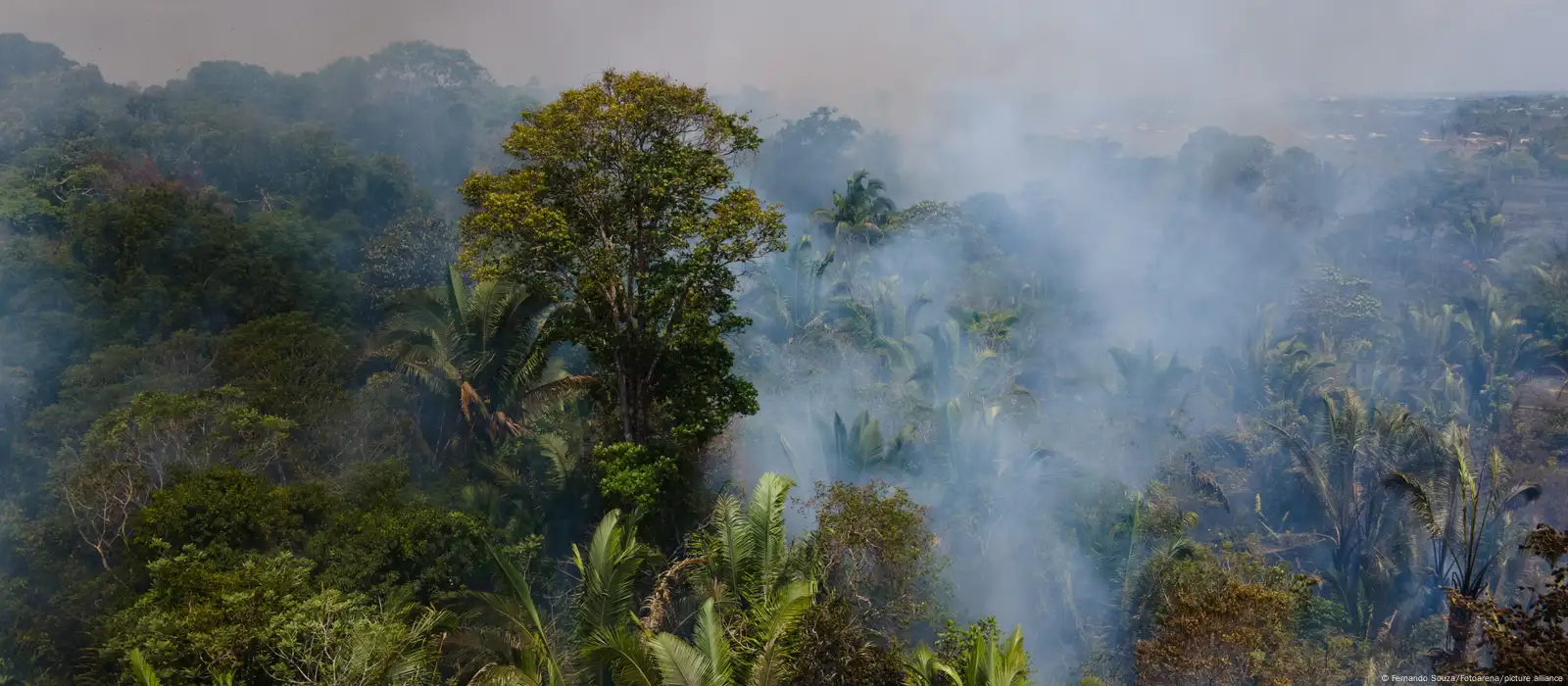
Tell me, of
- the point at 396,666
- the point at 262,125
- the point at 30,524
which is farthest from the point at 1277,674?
the point at 262,125

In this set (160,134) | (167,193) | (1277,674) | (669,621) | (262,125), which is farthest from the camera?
(262,125)

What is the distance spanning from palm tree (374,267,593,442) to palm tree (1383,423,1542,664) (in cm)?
1298

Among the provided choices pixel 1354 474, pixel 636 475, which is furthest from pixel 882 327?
pixel 636 475

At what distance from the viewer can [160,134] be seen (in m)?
41.6

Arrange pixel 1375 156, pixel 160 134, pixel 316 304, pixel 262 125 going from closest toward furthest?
pixel 316 304, pixel 160 134, pixel 262 125, pixel 1375 156

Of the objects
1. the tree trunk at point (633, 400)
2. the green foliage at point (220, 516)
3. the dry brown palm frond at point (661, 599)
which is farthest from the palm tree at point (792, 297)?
the green foliage at point (220, 516)

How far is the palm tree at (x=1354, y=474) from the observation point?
1859cm

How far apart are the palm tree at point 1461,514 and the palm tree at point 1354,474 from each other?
1.20 metres

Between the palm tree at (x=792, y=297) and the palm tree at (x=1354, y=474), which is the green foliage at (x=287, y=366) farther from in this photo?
the palm tree at (x=1354, y=474)

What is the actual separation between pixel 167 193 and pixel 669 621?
80.6ft

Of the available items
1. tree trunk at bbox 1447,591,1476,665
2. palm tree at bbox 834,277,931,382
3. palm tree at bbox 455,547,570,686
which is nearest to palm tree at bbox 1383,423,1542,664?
tree trunk at bbox 1447,591,1476,665

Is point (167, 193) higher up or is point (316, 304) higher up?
point (167, 193)

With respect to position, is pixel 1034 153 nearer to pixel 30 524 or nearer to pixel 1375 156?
pixel 1375 156

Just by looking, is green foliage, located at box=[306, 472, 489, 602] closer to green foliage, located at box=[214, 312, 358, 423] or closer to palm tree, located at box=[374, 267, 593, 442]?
palm tree, located at box=[374, 267, 593, 442]
